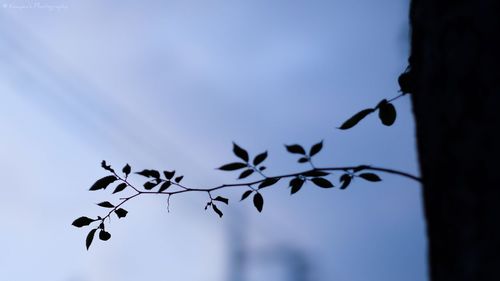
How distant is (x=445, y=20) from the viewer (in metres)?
0.65

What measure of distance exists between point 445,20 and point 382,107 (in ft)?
1.74

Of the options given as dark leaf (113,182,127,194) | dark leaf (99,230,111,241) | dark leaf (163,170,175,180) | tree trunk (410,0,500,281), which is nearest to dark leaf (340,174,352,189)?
tree trunk (410,0,500,281)

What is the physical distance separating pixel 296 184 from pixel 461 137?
0.76 m

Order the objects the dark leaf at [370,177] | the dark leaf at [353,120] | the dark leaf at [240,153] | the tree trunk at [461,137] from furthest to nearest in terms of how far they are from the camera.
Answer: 1. the dark leaf at [370,177]
2. the dark leaf at [240,153]
3. the dark leaf at [353,120]
4. the tree trunk at [461,137]

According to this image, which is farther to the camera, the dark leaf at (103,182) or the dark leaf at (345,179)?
the dark leaf at (103,182)

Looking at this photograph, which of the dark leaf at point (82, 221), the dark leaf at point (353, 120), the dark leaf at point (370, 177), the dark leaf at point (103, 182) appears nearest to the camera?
the dark leaf at point (353, 120)

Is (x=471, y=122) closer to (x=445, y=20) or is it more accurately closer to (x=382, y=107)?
(x=445, y=20)

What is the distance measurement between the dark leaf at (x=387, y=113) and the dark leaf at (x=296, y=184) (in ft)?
1.18

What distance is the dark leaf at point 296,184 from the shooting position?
1.28m

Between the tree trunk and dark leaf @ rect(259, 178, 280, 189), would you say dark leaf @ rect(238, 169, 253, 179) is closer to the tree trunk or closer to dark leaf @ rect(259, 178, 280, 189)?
dark leaf @ rect(259, 178, 280, 189)

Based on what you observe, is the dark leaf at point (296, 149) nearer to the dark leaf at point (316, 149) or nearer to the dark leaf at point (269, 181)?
the dark leaf at point (316, 149)

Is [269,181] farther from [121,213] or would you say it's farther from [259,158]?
Answer: [121,213]

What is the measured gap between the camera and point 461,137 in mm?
558

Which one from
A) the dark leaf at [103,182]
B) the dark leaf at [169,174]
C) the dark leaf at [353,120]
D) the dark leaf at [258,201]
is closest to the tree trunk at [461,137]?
the dark leaf at [353,120]
